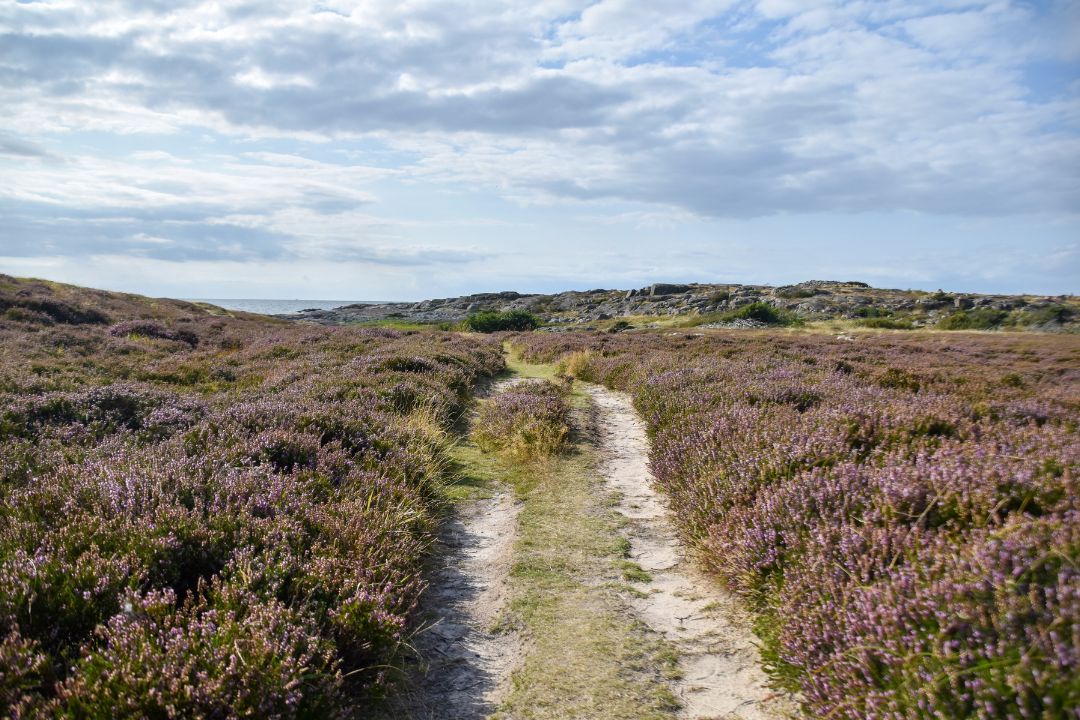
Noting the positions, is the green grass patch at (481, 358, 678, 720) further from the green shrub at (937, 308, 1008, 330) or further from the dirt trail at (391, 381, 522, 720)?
the green shrub at (937, 308, 1008, 330)

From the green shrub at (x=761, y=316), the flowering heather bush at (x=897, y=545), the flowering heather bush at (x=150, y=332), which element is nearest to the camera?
the flowering heather bush at (x=897, y=545)

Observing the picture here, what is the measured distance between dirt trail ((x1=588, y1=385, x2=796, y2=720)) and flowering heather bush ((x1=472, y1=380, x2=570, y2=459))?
209 cm

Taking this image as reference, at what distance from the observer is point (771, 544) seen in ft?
14.4

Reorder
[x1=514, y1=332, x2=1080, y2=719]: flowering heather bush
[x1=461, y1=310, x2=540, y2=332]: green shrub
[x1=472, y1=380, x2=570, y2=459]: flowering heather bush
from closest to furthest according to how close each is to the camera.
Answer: [x1=514, y1=332, x2=1080, y2=719]: flowering heather bush
[x1=472, y1=380, x2=570, y2=459]: flowering heather bush
[x1=461, y1=310, x2=540, y2=332]: green shrub

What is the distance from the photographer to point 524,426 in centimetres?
966

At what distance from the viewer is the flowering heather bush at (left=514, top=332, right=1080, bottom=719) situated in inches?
94.3

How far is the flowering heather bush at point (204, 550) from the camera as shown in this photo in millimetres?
2809

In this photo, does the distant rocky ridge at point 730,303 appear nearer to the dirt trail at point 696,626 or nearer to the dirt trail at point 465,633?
the dirt trail at point 696,626

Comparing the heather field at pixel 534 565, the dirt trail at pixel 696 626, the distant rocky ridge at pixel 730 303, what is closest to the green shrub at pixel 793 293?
the distant rocky ridge at pixel 730 303

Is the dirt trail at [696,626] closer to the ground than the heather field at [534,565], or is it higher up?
closer to the ground

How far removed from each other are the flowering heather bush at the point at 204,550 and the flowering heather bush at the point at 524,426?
1062 mm

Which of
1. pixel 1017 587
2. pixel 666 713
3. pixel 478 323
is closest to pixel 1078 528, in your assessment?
pixel 1017 587

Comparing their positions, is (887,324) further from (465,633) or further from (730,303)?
(465,633)

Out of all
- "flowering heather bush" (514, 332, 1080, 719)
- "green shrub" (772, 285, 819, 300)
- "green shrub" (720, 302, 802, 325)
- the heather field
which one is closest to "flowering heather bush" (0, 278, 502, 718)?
the heather field
